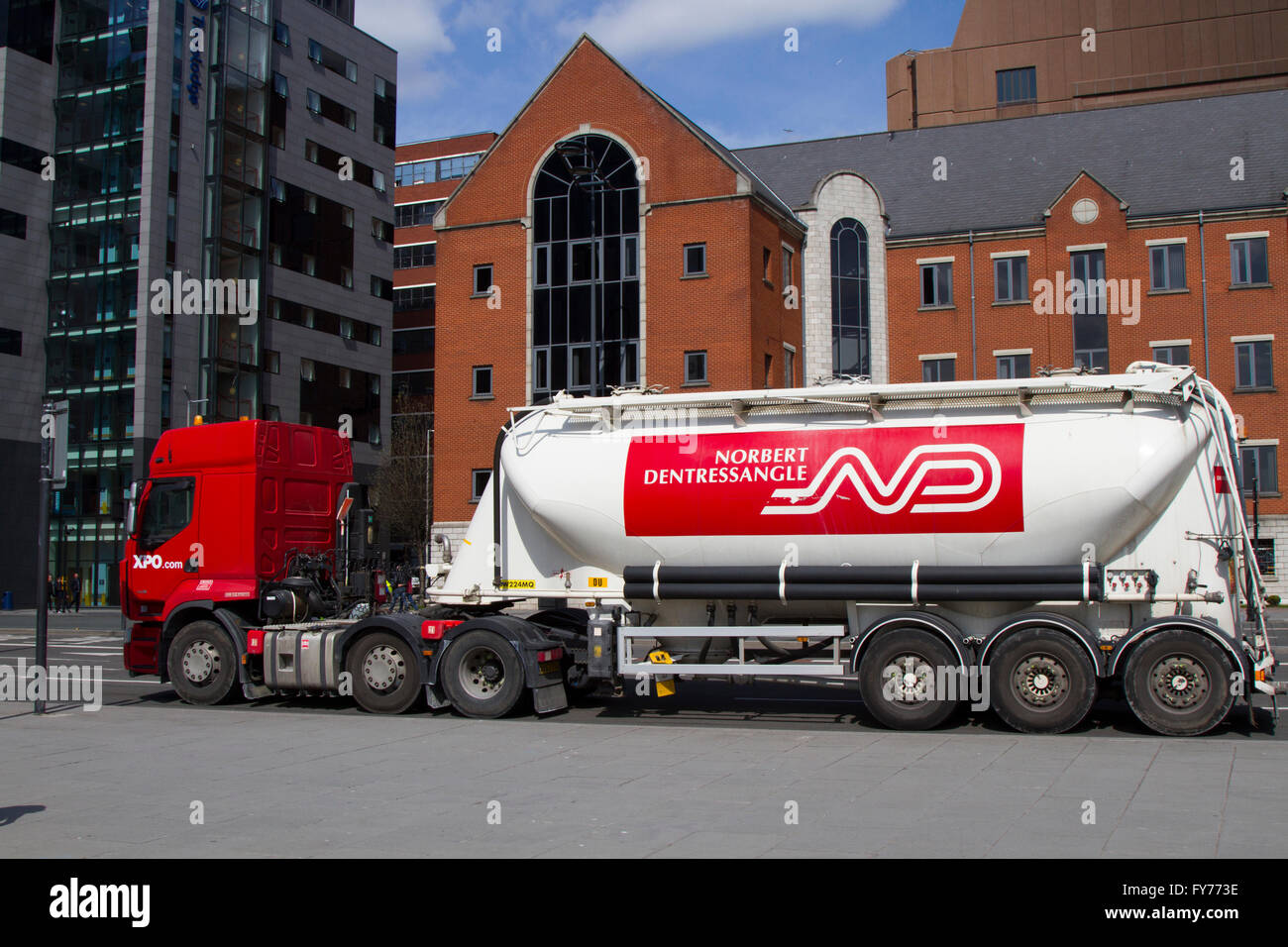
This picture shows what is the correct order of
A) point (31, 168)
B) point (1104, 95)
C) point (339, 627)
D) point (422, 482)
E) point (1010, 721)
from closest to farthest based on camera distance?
1. point (1010, 721)
2. point (339, 627)
3. point (31, 168)
4. point (422, 482)
5. point (1104, 95)

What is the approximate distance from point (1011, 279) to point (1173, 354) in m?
6.42

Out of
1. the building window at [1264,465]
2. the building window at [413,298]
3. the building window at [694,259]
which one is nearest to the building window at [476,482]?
the building window at [694,259]

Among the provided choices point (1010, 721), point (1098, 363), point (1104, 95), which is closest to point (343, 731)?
point (1010, 721)

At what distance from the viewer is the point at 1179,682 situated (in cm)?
1217

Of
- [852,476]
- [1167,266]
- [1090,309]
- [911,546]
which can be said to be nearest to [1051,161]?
[1167,266]

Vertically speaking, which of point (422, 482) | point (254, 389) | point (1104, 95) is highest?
point (1104, 95)

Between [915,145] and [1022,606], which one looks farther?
[915,145]

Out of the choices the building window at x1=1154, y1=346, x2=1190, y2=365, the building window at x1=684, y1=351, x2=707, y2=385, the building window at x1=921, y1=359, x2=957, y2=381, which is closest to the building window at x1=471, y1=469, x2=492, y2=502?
the building window at x1=684, y1=351, x2=707, y2=385

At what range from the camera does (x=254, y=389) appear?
176 ft

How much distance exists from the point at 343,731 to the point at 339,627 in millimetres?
2264

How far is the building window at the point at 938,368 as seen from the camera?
4562cm

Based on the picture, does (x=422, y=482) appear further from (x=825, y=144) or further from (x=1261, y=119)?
(x=1261, y=119)

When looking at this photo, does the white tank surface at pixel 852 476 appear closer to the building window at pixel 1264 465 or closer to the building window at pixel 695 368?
the building window at pixel 695 368

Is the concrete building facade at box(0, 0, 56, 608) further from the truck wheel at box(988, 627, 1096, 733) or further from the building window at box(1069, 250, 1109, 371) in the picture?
the truck wheel at box(988, 627, 1096, 733)
